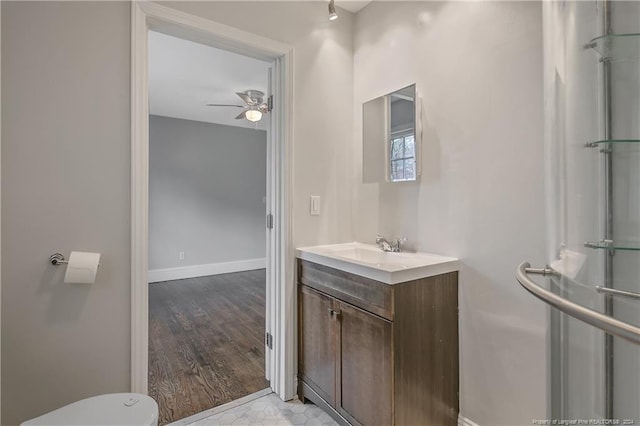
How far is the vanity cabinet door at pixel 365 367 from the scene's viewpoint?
1447 mm

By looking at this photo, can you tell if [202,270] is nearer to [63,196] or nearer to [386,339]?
[63,196]

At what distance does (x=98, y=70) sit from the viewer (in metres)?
1.48

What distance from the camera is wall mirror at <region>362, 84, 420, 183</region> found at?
1.92m

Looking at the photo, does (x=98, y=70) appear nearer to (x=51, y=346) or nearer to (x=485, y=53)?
(x=51, y=346)

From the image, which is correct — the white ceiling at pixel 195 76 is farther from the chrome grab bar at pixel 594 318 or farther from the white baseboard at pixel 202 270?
the chrome grab bar at pixel 594 318

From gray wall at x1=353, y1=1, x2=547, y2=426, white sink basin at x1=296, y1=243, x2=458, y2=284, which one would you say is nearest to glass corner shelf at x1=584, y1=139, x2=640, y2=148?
gray wall at x1=353, y1=1, x2=547, y2=426

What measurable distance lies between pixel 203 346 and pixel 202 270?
2705mm

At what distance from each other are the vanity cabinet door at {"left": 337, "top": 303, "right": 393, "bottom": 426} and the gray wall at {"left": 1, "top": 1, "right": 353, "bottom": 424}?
1103 mm

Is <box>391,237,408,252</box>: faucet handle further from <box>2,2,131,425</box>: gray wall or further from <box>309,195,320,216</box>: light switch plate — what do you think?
<box>2,2,131,425</box>: gray wall

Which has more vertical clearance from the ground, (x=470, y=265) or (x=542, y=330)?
(x=470, y=265)

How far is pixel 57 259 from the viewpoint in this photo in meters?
1.40

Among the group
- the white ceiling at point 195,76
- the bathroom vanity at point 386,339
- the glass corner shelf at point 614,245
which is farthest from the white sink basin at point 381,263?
the white ceiling at point 195,76

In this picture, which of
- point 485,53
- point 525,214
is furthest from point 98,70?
point 525,214

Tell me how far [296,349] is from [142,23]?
205 cm
